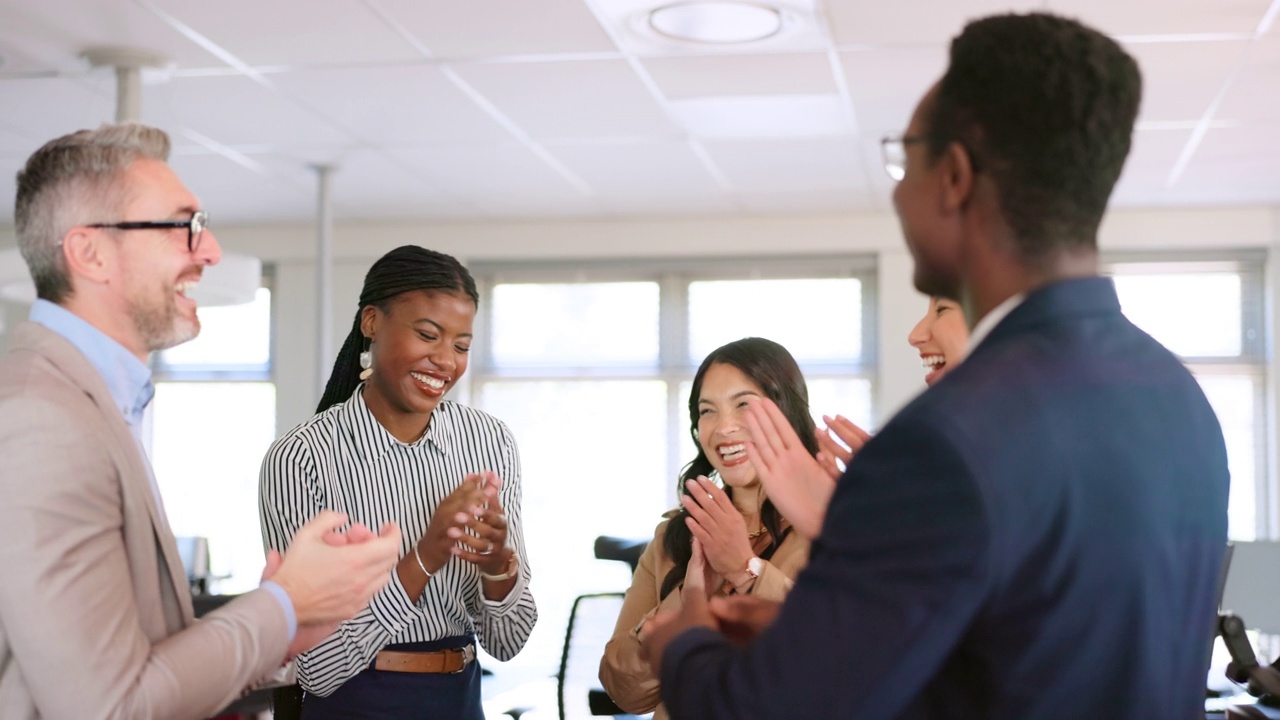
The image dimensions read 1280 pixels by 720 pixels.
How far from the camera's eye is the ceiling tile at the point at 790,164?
5957mm

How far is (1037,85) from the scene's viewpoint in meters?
1.07

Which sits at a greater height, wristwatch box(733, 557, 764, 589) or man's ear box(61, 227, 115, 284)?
man's ear box(61, 227, 115, 284)

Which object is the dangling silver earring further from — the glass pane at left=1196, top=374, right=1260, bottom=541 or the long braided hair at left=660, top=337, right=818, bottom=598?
the glass pane at left=1196, top=374, right=1260, bottom=541

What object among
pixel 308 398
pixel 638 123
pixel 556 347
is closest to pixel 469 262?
pixel 556 347

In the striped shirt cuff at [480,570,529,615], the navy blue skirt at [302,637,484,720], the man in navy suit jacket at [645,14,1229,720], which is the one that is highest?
the man in navy suit jacket at [645,14,1229,720]

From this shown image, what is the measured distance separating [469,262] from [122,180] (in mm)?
6592

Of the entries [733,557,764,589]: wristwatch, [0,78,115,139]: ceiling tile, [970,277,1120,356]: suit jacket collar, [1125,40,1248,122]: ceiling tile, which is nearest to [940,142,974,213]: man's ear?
[970,277,1120,356]: suit jacket collar

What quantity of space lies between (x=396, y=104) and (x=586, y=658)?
8.80 ft

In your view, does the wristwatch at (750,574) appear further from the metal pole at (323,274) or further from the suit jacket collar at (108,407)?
the metal pole at (323,274)

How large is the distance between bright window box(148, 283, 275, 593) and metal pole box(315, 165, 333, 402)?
1.25 metres

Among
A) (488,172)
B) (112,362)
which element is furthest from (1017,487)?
(488,172)

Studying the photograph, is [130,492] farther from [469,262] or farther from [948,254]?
[469,262]

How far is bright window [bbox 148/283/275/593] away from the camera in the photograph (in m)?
8.42

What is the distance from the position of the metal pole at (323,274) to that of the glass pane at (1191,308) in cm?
477
